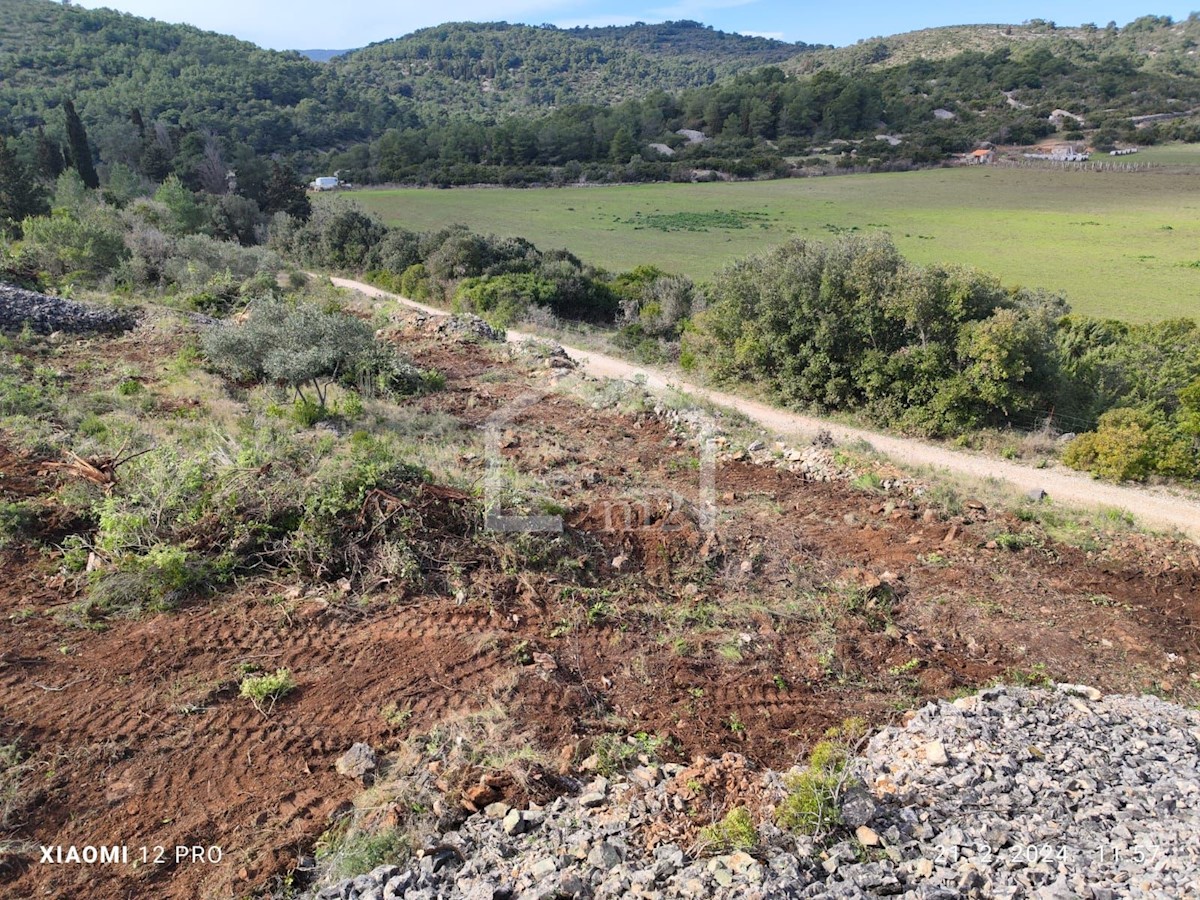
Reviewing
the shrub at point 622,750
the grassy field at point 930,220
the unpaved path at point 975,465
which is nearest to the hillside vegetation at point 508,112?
the grassy field at point 930,220

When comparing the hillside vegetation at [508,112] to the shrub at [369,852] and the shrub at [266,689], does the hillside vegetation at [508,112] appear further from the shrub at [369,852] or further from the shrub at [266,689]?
the shrub at [369,852]

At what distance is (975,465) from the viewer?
14.0m

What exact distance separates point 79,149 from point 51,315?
3813 cm

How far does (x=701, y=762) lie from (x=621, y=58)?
210 metres

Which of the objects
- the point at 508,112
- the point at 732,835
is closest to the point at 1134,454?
the point at 732,835

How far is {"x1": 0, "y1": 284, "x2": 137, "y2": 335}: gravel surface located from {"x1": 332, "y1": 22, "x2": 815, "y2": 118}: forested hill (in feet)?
398

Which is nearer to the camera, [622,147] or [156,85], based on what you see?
[156,85]

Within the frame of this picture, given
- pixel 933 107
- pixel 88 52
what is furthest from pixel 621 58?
pixel 88 52

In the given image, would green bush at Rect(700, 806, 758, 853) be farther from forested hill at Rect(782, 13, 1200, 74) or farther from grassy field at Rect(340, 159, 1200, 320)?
forested hill at Rect(782, 13, 1200, 74)

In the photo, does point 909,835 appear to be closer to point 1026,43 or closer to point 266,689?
point 266,689

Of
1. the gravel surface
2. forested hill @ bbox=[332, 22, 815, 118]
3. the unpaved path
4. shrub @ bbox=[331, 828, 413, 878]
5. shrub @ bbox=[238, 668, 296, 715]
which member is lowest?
the unpaved path

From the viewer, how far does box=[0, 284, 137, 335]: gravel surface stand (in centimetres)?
1641

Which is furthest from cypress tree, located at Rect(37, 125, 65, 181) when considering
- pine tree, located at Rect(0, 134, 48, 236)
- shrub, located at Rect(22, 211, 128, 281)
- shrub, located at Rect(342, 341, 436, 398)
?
shrub, located at Rect(342, 341, 436, 398)

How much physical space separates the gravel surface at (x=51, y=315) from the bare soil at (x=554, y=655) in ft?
32.3
